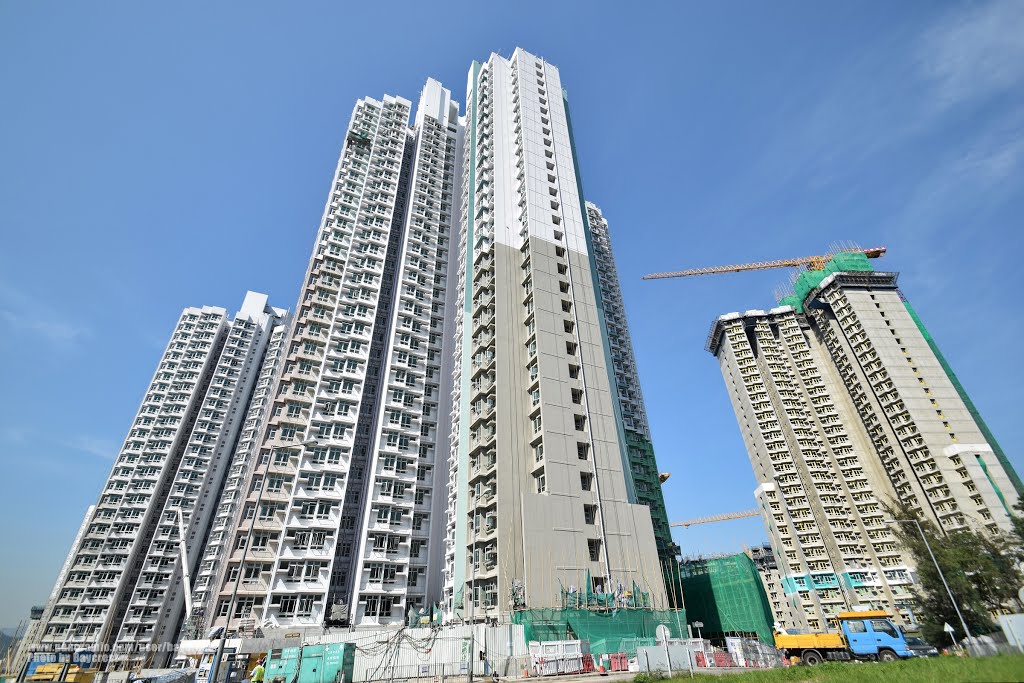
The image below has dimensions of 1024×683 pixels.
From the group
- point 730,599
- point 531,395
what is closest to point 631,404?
point 531,395

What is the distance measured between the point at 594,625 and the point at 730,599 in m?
60.2

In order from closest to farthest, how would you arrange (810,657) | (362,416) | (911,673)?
(911,673), (810,657), (362,416)

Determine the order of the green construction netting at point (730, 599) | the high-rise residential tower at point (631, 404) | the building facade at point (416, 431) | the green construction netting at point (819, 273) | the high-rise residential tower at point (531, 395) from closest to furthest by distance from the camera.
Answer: the high-rise residential tower at point (531, 395) → the building facade at point (416, 431) → the high-rise residential tower at point (631, 404) → the green construction netting at point (730, 599) → the green construction netting at point (819, 273)

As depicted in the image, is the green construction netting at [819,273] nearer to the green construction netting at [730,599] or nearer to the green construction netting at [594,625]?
the green construction netting at [730,599]

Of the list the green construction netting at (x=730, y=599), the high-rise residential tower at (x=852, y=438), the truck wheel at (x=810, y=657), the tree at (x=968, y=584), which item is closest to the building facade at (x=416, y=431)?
the truck wheel at (x=810, y=657)

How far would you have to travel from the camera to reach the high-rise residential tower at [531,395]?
40.2 meters

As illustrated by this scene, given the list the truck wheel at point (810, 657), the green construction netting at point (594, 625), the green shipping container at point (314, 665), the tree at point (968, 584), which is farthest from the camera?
the tree at point (968, 584)

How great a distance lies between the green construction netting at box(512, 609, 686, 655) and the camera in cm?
3360

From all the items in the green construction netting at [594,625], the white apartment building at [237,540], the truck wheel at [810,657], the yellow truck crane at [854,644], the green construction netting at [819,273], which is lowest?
the truck wheel at [810,657]

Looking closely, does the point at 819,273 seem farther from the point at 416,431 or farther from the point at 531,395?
the point at 416,431

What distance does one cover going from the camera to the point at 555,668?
2881 cm

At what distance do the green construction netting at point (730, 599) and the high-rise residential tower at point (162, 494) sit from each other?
8743 centimetres

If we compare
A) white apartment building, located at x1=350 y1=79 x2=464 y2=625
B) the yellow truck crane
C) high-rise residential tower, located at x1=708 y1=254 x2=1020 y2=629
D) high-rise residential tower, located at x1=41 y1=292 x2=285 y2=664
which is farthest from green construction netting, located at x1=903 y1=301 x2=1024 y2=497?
high-rise residential tower, located at x1=41 y1=292 x2=285 y2=664

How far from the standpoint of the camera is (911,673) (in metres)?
19.2
